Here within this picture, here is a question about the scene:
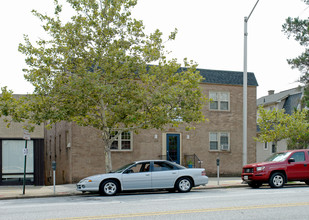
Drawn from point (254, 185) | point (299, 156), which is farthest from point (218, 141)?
point (299, 156)

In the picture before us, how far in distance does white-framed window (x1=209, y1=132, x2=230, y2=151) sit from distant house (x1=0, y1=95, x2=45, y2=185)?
10885 mm

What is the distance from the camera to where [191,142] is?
26.8 meters

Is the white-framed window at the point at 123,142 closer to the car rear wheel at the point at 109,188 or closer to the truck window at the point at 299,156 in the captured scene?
the car rear wheel at the point at 109,188

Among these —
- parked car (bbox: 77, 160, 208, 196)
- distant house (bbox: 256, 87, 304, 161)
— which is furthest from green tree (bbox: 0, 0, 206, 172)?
distant house (bbox: 256, 87, 304, 161)

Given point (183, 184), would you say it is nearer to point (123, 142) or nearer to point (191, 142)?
point (123, 142)

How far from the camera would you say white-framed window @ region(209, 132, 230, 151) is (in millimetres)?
27547

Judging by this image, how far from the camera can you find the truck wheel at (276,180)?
59.2 feet

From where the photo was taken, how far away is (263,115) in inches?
1056

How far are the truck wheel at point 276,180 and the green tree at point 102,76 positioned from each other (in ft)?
13.3

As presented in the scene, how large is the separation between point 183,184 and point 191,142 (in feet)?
33.6

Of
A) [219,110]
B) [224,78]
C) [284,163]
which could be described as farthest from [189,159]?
[284,163]

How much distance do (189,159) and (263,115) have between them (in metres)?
5.38

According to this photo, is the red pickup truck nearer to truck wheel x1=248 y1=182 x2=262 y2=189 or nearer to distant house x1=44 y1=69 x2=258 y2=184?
truck wheel x1=248 y1=182 x2=262 y2=189

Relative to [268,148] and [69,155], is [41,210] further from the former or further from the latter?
[268,148]
